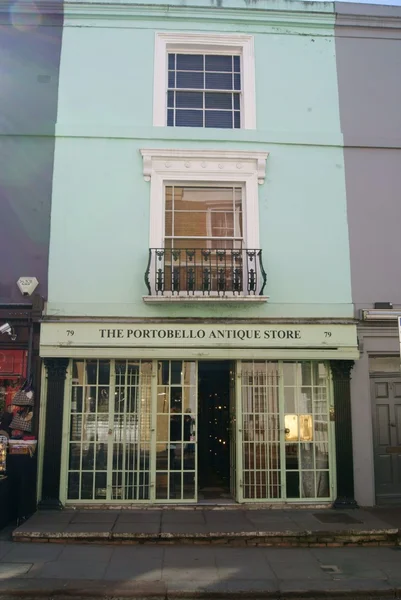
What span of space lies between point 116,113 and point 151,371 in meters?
4.80

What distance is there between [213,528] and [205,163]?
6.10 m

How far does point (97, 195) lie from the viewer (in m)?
9.72

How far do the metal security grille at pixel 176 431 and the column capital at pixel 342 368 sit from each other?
244 cm

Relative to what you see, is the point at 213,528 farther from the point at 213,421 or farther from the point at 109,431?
the point at 213,421

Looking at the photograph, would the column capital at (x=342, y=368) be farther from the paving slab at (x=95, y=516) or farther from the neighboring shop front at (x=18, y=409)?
the neighboring shop front at (x=18, y=409)

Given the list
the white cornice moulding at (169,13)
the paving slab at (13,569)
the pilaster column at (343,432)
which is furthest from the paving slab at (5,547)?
the white cornice moulding at (169,13)

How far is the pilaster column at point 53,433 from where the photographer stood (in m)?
8.78

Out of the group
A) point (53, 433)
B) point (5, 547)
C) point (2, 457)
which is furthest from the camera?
point (53, 433)

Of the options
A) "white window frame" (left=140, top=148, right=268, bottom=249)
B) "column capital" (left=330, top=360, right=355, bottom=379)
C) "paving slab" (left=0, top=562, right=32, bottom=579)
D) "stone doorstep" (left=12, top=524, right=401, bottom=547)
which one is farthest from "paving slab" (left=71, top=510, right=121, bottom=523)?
"white window frame" (left=140, top=148, right=268, bottom=249)

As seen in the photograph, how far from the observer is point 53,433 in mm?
8922

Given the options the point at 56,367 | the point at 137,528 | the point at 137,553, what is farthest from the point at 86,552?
the point at 56,367

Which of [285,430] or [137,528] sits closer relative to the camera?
[137,528]

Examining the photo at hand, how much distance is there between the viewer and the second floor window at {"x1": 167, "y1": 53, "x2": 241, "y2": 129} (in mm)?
10258

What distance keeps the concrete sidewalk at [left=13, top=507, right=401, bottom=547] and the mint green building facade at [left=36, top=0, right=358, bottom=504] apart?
1.84 feet
